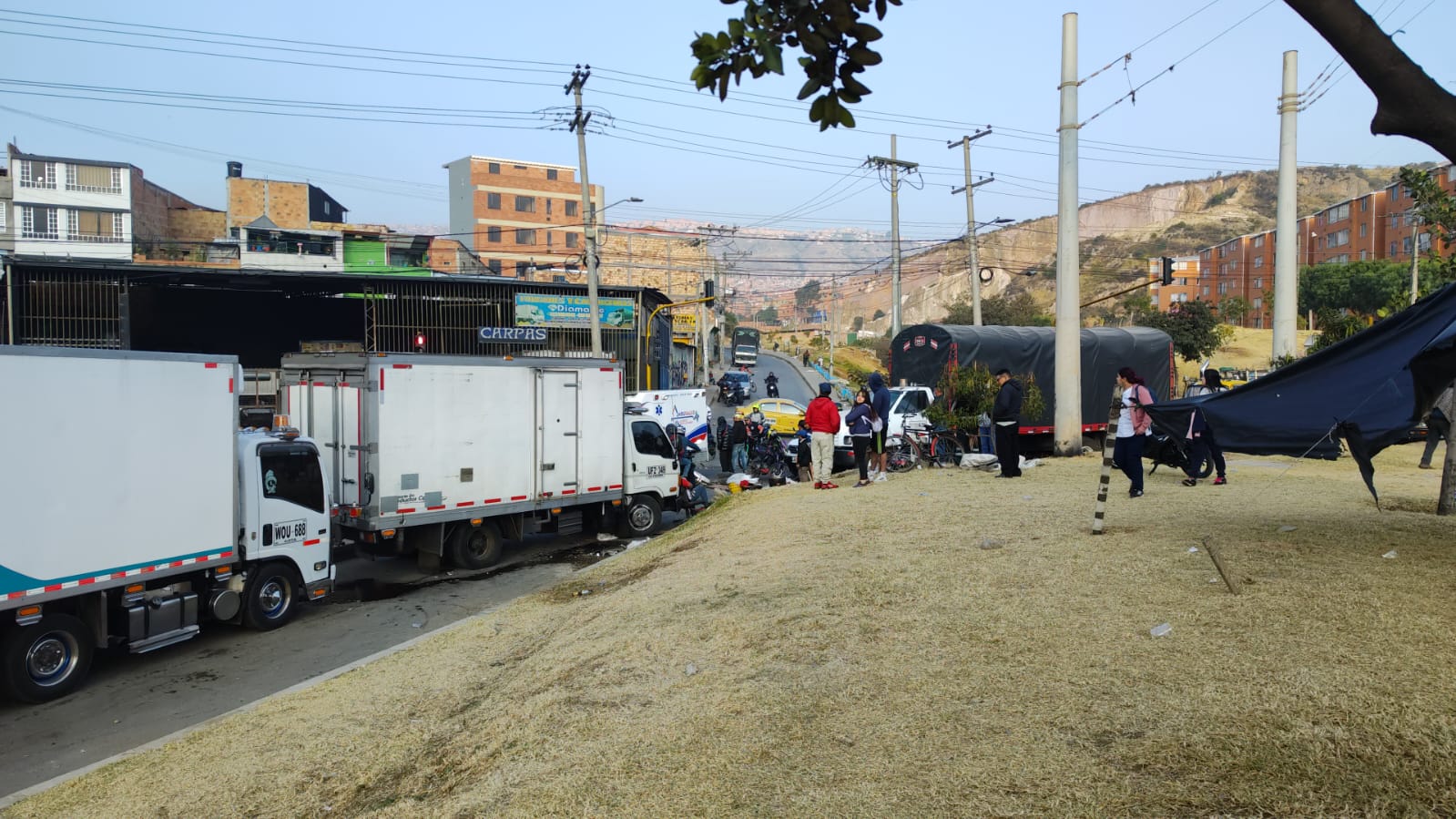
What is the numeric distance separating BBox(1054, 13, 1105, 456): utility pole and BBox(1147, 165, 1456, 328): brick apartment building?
58.1 meters

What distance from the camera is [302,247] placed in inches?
2170

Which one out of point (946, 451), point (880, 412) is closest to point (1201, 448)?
point (880, 412)

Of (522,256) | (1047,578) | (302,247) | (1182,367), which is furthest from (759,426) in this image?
(522,256)

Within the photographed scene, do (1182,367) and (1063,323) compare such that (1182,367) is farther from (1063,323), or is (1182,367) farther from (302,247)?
(302,247)

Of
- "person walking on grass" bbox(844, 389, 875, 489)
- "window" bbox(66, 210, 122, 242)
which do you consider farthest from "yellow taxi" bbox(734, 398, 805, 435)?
"window" bbox(66, 210, 122, 242)

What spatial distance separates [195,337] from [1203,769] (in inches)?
1635

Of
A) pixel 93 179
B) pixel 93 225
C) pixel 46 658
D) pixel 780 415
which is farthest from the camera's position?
pixel 93 225

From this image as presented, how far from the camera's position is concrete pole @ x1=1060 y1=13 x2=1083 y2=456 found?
19594mm

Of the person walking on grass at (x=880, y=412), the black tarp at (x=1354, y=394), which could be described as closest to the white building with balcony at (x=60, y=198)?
the person walking on grass at (x=880, y=412)

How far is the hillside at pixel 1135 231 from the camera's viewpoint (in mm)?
128000

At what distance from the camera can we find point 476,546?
47.5ft

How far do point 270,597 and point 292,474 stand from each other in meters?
1.41

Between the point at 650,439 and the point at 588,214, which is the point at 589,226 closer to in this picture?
the point at 588,214

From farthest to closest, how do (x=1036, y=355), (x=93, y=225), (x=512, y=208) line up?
1. (x=512, y=208)
2. (x=93, y=225)
3. (x=1036, y=355)
